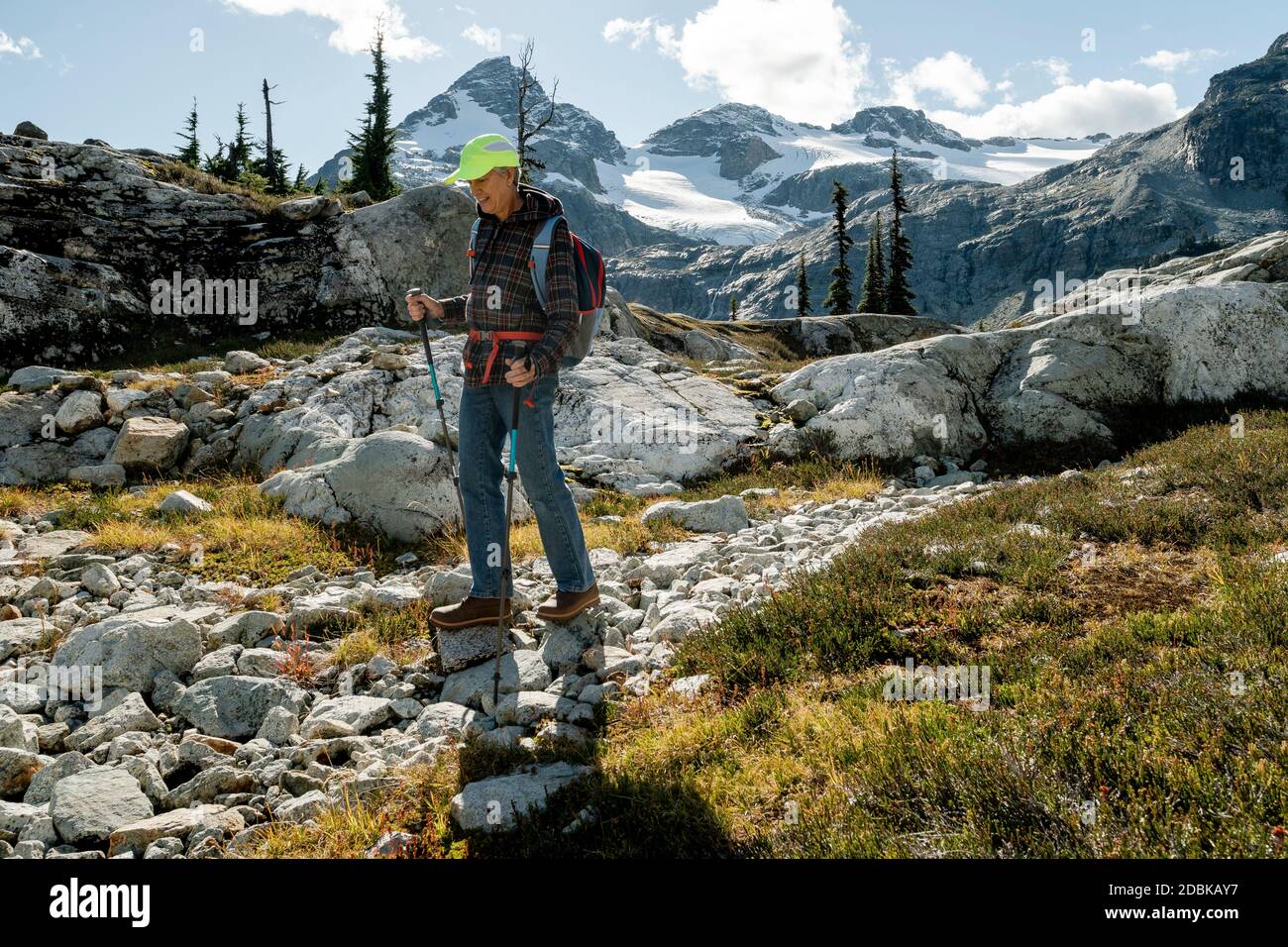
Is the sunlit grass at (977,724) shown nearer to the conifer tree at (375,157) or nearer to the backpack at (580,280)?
the backpack at (580,280)

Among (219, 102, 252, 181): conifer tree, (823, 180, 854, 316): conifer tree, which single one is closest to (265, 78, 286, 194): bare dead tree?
(219, 102, 252, 181): conifer tree

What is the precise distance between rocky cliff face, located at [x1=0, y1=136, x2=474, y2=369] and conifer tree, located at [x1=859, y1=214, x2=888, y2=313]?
152 feet

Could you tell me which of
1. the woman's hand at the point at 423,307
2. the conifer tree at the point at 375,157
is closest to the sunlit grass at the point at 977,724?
the woman's hand at the point at 423,307

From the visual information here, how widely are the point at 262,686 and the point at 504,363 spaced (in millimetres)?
2888

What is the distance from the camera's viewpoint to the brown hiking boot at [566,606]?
5.66 meters

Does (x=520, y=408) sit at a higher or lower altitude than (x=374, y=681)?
higher

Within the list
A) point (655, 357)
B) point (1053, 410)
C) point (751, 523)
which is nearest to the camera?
point (751, 523)

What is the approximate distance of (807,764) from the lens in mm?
3652

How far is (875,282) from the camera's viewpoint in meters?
63.3

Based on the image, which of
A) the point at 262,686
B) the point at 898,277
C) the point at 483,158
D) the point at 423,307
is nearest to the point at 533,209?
the point at 483,158
